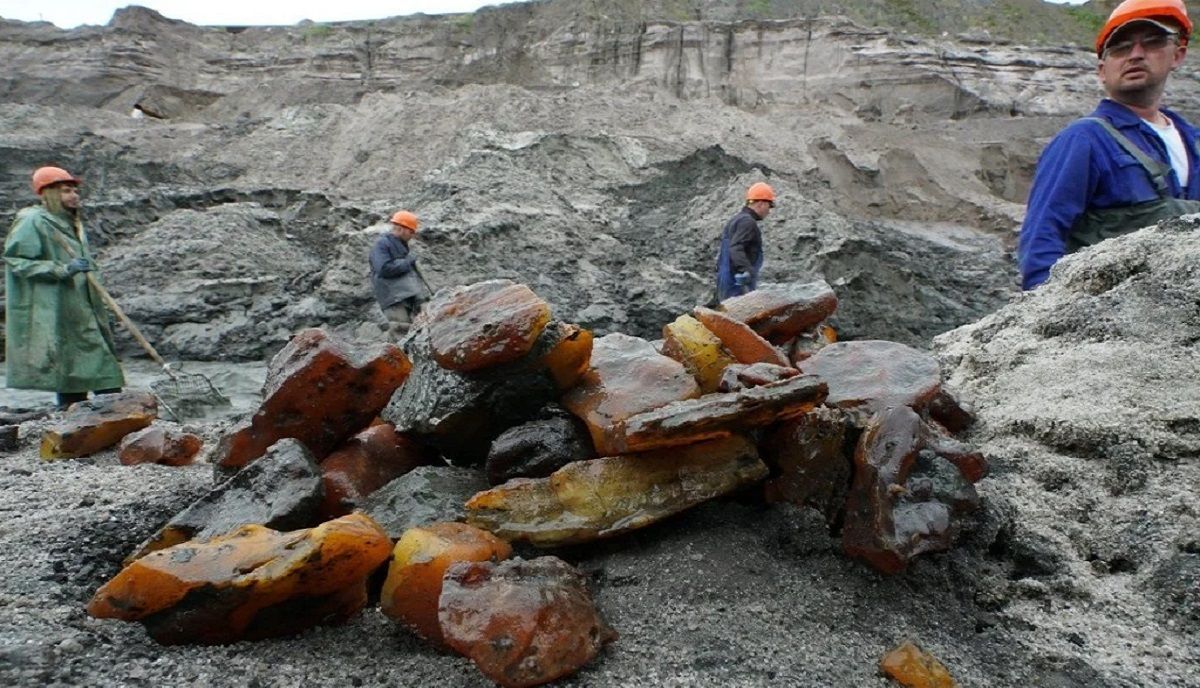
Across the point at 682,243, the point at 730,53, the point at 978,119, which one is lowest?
the point at 682,243

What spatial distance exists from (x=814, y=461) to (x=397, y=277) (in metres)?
7.20

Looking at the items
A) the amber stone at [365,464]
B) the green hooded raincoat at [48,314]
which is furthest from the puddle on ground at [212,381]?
the amber stone at [365,464]

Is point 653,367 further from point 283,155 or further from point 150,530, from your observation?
point 283,155

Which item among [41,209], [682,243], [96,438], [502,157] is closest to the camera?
[96,438]

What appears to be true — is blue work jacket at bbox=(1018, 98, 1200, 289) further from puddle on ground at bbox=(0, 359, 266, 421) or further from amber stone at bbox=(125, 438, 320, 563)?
puddle on ground at bbox=(0, 359, 266, 421)

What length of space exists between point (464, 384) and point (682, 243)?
30.9 feet

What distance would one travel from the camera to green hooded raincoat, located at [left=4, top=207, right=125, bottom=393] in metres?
5.48

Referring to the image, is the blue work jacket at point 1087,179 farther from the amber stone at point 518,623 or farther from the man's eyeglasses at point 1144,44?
the amber stone at point 518,623

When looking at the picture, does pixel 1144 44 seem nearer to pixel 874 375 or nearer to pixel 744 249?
pixel 874 375

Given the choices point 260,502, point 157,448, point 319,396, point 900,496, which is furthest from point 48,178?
point 900,496

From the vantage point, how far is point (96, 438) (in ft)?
11.3

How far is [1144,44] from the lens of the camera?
2.63 meters

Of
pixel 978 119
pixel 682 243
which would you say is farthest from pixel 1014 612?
pixel 978 119

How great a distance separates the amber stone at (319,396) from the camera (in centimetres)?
215
